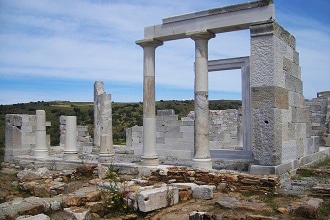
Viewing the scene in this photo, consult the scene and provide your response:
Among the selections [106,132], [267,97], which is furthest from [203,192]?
[106,132]

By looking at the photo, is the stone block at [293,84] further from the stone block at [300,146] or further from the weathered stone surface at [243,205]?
the weathered stone surface at [243,205]

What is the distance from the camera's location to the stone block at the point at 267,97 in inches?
380

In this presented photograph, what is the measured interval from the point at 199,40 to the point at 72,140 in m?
8.04

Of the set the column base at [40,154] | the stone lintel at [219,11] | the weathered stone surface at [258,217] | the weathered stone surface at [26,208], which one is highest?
the stone lintel at [219,11]

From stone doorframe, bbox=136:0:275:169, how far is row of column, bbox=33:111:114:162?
7.80ft

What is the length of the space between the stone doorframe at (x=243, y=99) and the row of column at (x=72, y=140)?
4164mm

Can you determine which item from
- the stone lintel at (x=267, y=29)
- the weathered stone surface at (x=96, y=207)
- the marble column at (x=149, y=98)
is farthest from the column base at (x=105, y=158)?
the stone lintel at (x=267, y=29)

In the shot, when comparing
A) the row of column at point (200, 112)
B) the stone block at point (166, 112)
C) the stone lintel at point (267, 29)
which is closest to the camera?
the stone lintel at point (267, 29)

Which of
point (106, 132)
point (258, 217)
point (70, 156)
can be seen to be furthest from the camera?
point (70, 156)

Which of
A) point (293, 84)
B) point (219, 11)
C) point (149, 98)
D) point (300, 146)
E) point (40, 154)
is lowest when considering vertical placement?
point (40, 154)

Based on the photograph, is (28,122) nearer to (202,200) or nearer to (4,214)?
(4,214)

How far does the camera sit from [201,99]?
1111 cm

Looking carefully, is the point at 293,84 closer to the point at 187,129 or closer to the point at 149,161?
the point at 149,161

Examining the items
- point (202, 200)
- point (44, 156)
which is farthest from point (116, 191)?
point (44, 156)
